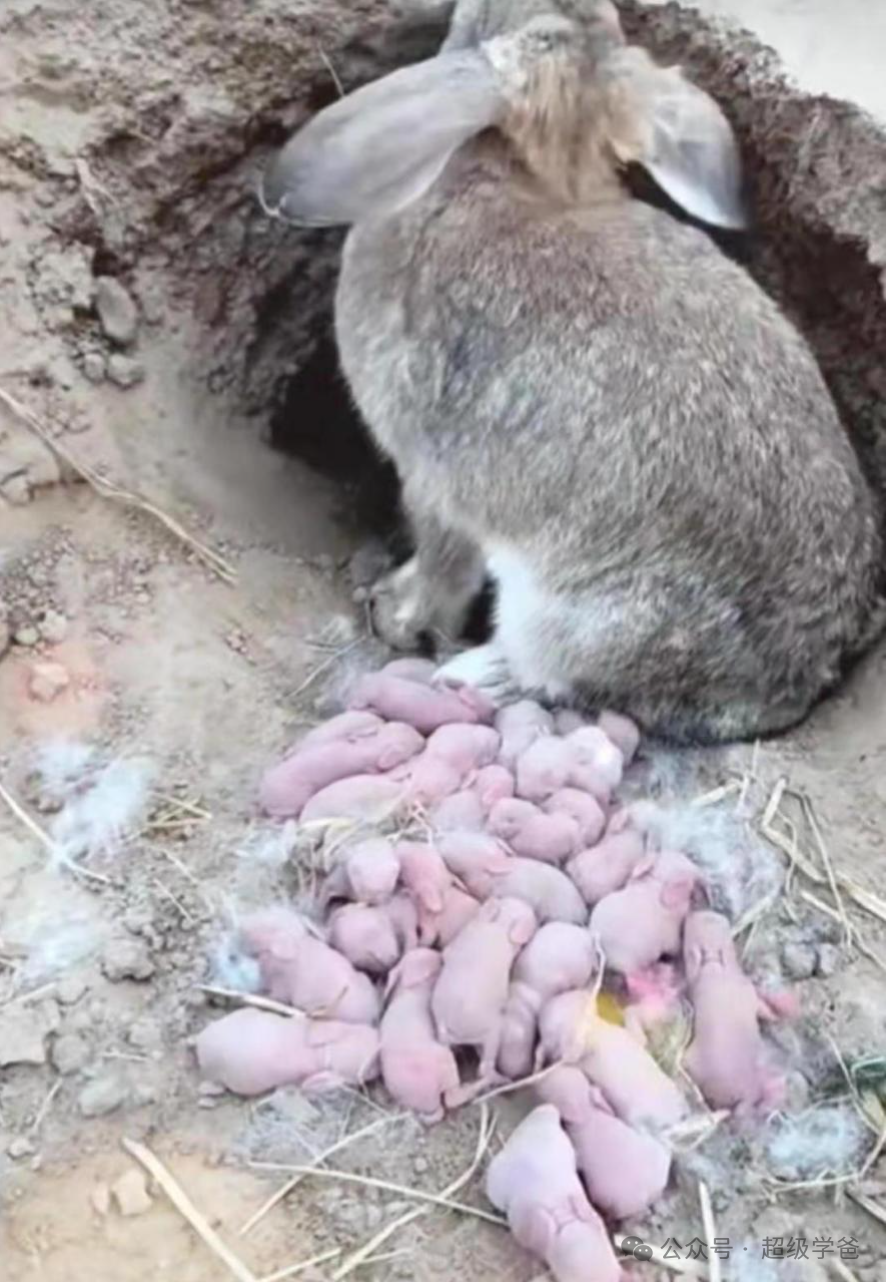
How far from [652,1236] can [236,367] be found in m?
2.03

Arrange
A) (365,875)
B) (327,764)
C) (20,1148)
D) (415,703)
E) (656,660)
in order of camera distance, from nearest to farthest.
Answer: (20,1148)
(365,875)
(327,764)
(415,703)
(656,660)

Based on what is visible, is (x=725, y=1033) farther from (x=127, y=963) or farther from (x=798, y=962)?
(x=127, y=963)

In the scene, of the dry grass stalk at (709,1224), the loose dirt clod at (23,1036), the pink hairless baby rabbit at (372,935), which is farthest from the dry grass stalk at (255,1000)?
the dry grass stalk at (709,1224)

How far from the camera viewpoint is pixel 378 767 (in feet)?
9.12

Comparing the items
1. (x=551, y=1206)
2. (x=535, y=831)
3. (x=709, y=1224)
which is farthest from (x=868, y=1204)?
(x=535, y=831)

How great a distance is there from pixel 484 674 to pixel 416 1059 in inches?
39.3

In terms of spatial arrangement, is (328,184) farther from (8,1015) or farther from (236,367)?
(8,1015)

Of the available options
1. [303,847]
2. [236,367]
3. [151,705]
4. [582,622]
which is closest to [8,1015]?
[303,847]

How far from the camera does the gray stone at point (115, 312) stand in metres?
3.38

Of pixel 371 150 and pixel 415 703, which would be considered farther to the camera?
pixel 415 703

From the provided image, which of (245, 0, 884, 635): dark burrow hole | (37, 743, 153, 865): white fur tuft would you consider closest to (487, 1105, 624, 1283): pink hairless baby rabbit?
(37, 743, 153, 865): white fur tuft

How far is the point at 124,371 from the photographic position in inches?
132

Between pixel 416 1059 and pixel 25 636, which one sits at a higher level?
pixel 416 1059

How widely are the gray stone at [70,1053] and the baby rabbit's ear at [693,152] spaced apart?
5.68ft
